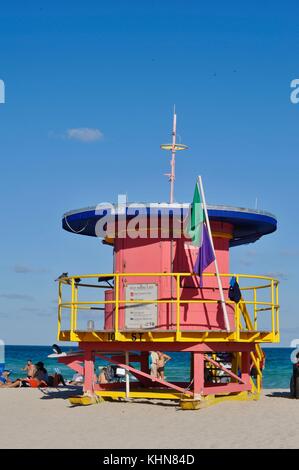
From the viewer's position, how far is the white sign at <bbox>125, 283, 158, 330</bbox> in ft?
63.6

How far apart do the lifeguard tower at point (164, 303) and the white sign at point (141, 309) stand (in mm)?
23

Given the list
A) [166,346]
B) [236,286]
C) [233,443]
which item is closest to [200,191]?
[236,286]

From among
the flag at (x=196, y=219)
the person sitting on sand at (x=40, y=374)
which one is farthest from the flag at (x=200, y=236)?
the person sitting on sand at (x=40, y=374)

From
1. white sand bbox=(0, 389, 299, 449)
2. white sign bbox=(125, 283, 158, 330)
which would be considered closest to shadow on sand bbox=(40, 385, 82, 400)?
white sand bbox=(0, 389, 299, 449)

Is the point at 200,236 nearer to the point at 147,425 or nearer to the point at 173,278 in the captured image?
the point at 173,278

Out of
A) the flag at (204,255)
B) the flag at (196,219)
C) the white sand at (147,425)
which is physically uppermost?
the flag at (196,219)

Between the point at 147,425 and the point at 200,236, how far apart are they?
4790mm

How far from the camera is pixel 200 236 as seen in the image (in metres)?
18.9

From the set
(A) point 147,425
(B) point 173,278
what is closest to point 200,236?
(B) point 173,278

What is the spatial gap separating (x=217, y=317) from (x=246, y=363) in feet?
6.35

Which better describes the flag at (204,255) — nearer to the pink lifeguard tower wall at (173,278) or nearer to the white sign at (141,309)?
the pink lifeguard tower wall at (173,278)

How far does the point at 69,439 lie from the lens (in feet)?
47.4

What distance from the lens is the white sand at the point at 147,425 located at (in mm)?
13992

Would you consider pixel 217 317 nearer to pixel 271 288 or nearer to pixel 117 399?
pixel 271 288
